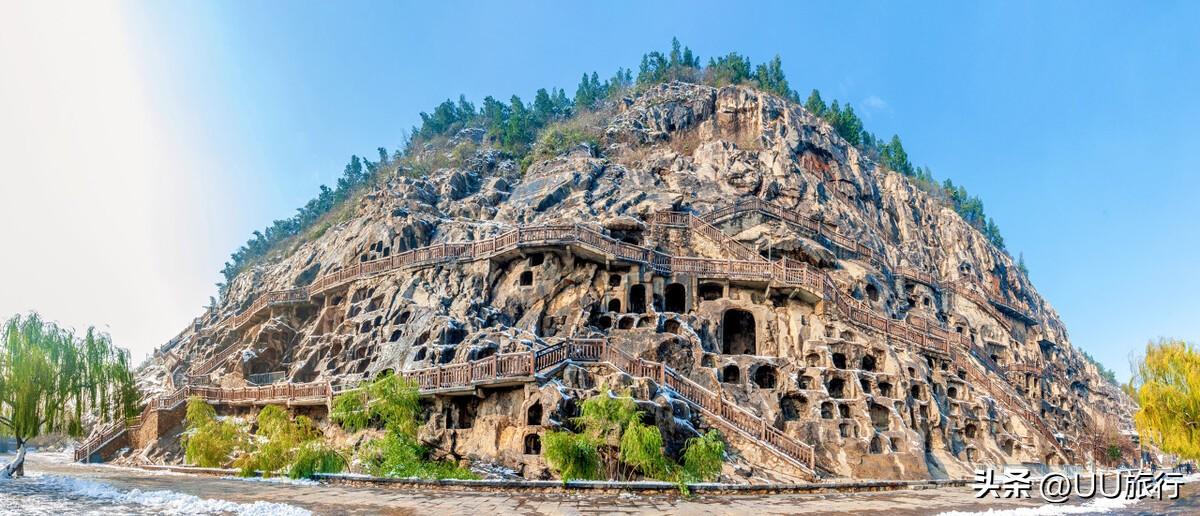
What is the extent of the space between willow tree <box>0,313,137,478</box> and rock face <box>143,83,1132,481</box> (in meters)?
10.8

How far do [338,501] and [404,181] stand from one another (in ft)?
143

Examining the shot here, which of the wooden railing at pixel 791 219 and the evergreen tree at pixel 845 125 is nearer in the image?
the wooden railing at pixel 791 219

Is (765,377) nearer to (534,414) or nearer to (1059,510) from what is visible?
(534,414)

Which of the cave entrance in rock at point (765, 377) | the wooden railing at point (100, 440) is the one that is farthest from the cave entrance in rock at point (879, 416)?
the wooden railing at point (100, 440)

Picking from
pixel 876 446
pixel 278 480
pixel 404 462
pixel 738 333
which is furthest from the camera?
pixel 738 333

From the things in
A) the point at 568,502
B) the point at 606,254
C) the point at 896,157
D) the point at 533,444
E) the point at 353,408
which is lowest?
the point at 568,502

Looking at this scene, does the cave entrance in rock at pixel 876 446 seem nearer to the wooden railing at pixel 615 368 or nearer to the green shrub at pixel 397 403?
the wooden railing at pixel 615 368

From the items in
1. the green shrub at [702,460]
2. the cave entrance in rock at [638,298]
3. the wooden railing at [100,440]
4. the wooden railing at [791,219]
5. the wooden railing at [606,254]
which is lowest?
the wooden railing at [100,440]

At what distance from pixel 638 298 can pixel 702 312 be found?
3912mm

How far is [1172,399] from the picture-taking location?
76.0 feet

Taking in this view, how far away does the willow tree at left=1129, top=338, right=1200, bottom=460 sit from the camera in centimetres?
2289

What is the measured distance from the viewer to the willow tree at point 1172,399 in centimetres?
2289

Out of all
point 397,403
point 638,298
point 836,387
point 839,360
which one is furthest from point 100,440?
point 839,360

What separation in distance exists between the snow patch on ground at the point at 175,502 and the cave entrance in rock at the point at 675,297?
86.8 ft
